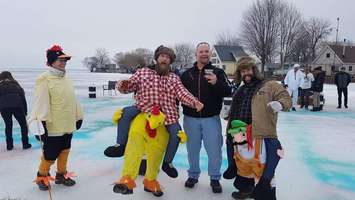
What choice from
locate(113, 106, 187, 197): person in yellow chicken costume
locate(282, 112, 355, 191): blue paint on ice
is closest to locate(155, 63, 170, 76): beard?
locate(113, 106, 187, 197): person in yellow chicken costume

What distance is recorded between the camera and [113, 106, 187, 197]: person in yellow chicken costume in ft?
12.0

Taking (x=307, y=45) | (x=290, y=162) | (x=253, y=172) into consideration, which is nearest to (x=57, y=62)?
(x=253, y=172)

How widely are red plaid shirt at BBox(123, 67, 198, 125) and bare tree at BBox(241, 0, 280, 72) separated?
44.8 m

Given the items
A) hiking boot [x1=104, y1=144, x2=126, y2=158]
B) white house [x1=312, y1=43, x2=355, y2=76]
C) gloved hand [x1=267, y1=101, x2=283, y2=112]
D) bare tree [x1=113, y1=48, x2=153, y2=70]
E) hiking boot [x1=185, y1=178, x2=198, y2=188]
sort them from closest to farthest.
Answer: gloved hand [x1=267, y1=101, x2=283, y2=112] → hiking boot [x1=104, y1=144, x2=126, y2=158] → hiking boot [x1=185, y1=178, x2=198, y2=188] → white house [x1=312, y1=43, x2=355, y2=76] → bare tree [x1=113, y1=48, x2=153, y2=70]

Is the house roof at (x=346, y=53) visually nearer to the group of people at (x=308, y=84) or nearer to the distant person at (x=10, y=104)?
the group of people at (x=308, y=84)

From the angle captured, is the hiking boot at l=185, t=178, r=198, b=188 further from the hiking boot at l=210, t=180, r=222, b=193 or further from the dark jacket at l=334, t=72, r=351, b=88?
the dark jacket at l=334, t=72, r=351, b=88

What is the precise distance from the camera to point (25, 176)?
4953 mm

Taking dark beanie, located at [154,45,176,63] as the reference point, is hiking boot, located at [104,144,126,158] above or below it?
below

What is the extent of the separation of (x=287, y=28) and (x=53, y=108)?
49234 mm

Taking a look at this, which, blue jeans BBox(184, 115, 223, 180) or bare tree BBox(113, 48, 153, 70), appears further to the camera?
bare tree BBox(113, 48, 153, 70)

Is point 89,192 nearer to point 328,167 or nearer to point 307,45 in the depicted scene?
point 328,167

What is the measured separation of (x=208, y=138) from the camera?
4.29m

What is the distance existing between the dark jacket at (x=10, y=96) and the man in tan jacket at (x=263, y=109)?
405cm

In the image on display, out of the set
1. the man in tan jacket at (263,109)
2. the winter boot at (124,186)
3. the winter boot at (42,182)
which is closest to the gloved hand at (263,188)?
the man in tan jacket at (263,109)
